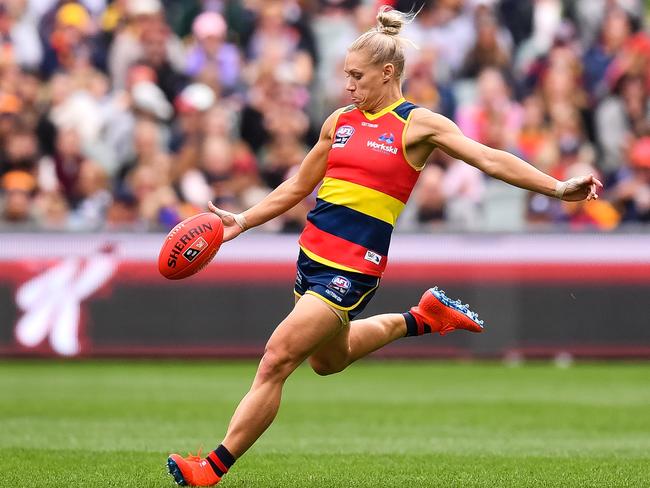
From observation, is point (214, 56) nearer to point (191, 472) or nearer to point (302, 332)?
point (302, 332)

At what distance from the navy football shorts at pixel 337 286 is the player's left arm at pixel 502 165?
2.83 ft

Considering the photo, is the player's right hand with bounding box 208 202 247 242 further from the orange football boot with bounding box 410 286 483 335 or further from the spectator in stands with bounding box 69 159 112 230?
the spectator in stands with bounding box 69 159 112 230

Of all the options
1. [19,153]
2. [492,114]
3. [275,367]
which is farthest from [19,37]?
[275,367]

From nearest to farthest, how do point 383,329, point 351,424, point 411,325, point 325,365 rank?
1. point 325,365
2. point 383,329
3. point 411,325
4. point 351,424

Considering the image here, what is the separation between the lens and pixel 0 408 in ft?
38.6

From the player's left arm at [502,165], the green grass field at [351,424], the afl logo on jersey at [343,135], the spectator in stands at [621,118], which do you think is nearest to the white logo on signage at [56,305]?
the green grass field at [351,424]

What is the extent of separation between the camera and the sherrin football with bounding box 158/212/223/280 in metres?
7.78

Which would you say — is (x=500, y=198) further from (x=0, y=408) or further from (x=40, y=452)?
(x=40, y=452)

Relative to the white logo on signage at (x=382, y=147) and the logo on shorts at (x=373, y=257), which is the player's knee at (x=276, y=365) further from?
the white logo on signage at (x=382, y=147)

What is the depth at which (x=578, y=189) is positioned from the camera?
7.16m

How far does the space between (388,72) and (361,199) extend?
2.38 ft

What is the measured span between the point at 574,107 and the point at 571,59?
92 centimetres

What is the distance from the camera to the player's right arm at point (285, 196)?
8016 millimetres

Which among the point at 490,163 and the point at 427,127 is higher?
the point at 427,127
